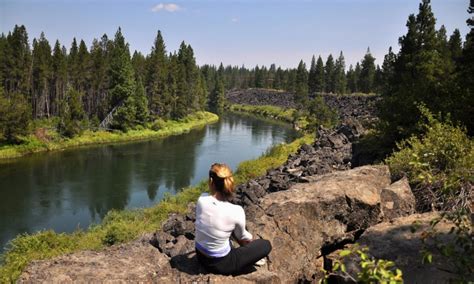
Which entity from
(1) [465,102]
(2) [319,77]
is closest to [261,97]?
(2) [319,77]

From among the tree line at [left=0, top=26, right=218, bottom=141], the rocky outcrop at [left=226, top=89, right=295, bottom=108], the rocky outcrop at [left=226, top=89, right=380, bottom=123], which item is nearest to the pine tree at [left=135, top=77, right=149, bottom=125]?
the tree line at [left=0, top=26, right=218, bottom=141]

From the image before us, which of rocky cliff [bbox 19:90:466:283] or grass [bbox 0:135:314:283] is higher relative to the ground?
rocky cliff [bbox 19:90:466:283]

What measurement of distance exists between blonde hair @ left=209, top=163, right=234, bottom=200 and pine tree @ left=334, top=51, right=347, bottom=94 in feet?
392

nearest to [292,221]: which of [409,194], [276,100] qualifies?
[409,194]

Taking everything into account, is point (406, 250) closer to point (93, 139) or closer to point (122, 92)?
point (93, 139)

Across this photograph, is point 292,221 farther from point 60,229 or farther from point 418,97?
point 60,229

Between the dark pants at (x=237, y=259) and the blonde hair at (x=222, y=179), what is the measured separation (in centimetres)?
114

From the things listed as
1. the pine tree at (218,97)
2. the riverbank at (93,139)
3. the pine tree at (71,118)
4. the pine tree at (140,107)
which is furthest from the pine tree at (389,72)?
the pine tree at (218,97)

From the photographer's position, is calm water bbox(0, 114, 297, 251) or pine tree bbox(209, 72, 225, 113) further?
pine tree bbox(209, 72, 225, 113)

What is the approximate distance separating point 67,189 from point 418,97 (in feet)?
93.5

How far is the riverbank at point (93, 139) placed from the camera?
48219mm

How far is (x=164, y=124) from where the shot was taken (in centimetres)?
7644

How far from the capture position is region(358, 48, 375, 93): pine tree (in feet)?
369

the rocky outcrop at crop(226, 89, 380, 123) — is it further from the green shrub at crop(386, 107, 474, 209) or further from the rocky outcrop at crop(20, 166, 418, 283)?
the rocky outcrop at crop(20, 166, 418, 283)
